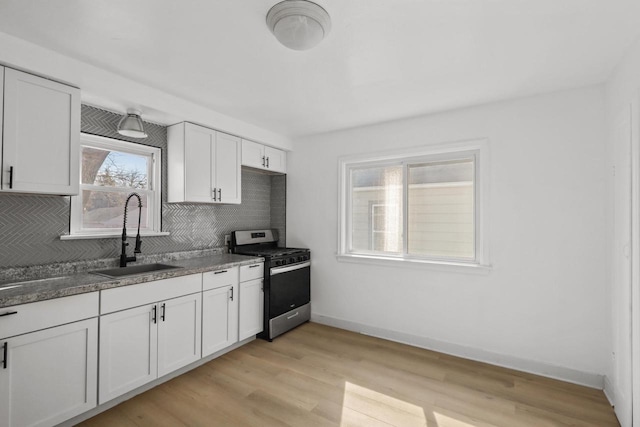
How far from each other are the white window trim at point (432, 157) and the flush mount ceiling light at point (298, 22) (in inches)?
76.8

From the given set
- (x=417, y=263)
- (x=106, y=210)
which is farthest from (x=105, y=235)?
(x=417, y=263)

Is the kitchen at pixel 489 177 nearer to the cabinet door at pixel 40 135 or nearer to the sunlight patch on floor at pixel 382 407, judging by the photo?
the cabinet door at pixel 40 135

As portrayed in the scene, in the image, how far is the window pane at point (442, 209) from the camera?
3.23 metres

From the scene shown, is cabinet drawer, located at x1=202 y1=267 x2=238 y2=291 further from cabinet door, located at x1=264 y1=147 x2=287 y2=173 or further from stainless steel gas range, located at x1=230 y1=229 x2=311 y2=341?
cabinet door, located at x1=264 y1=147 x2=287 y2=173

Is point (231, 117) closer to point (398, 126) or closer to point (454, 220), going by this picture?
point (398, 126)

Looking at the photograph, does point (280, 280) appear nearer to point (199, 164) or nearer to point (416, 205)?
point (199, 164)

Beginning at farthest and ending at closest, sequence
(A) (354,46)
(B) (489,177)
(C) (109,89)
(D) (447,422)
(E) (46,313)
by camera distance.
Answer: (B) (489,177)
(C) (109,89)
(D) (447,422)
(A) (354,46)
(E) (46,313)

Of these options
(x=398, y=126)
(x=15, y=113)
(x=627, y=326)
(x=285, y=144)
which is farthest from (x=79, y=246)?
(x=627, y=326)

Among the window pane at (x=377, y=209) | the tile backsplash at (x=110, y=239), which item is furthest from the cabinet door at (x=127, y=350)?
the window pane at (x=377, y=209)

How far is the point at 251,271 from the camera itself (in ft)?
11.0

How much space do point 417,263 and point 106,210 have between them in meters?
3.03

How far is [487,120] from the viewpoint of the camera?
118 inches

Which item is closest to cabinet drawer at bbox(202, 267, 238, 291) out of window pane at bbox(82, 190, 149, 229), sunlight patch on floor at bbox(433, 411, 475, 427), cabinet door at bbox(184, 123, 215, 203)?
cabinet door at bbox(184, 123, 215, 203)

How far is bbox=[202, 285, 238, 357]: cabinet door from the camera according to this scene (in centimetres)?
286
